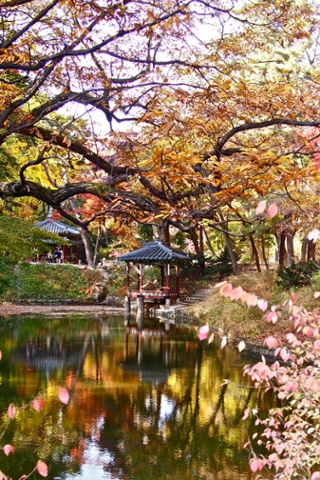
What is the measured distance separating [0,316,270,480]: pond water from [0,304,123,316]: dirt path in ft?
19.8

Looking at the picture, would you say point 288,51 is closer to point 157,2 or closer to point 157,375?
point 157,375

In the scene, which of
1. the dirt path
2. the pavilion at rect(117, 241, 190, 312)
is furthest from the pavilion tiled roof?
the pavilion at rect(117, 241, 190, 312)

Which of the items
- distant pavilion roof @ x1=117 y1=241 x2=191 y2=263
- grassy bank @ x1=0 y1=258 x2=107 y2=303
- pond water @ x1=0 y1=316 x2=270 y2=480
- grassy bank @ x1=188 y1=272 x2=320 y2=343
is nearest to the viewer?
pond water @ x1=0 y1=316 x2=270 y2=480

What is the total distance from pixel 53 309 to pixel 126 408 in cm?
1338

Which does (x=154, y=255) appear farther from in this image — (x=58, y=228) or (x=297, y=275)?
(x=58, y=228)

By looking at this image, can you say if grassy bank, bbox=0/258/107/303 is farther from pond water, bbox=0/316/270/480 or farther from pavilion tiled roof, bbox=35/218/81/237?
pond water, bbox=0/316/270/480

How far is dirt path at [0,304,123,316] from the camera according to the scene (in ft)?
61.1

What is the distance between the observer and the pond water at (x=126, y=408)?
507 cm

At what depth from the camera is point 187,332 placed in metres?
14.4

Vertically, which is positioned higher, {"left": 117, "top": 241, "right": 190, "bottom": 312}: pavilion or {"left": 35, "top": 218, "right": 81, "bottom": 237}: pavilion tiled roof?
{"left": 35, "top": 218, "right": 81, "bottom": 237}: pavilion tiled roof

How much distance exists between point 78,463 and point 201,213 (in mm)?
3052

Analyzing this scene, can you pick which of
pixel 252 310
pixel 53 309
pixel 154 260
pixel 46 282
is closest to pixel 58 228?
pixel 46 282

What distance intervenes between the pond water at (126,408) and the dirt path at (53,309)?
19.8 ft

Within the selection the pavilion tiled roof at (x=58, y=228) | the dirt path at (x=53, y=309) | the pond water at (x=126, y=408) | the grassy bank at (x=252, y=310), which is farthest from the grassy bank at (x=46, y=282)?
the pond water at (x=126, y=408)
